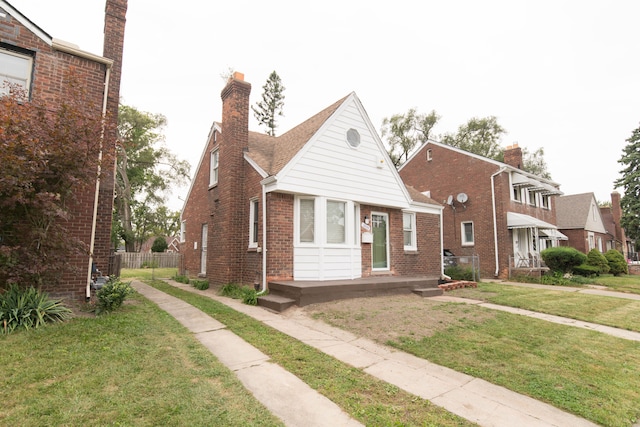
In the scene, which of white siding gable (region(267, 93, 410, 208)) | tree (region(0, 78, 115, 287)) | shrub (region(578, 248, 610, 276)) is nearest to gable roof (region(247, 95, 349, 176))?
white siding gable (region(267, 93, 410, 208))

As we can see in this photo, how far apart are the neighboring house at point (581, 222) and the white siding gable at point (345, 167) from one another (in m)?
23.2

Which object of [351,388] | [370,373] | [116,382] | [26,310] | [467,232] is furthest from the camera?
[467,232]

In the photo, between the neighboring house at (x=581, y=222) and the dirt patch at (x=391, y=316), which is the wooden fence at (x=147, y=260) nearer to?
the dirt patch at (x=391, y=316)

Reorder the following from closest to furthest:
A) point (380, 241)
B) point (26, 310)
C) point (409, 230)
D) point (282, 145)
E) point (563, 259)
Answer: point (26, 310), point (282, 145), point (380, 241), point (409, 230), point (563, 259)

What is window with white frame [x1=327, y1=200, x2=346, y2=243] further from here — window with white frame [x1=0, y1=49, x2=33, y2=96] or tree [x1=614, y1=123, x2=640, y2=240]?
tree [x1=614, y1=123, x2=640, y2=240]

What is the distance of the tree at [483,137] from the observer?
111 feet

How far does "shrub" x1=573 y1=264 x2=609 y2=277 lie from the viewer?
675 inches

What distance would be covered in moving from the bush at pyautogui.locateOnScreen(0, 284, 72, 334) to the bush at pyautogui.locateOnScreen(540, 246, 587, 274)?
20.9m

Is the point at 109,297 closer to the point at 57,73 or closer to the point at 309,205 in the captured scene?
the point at 57,73

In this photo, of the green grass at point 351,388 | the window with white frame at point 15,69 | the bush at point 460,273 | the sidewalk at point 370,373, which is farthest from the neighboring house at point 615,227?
the window with white frame at point 15,69

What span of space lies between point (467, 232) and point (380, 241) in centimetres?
1070

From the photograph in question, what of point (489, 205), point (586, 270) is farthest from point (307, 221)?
point (586, 270)

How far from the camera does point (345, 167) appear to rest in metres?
10.9

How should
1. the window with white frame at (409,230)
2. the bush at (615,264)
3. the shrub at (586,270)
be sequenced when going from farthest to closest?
the bush at (615,264)
the shrub at (586,270)
the window with white frame at (409,230)
